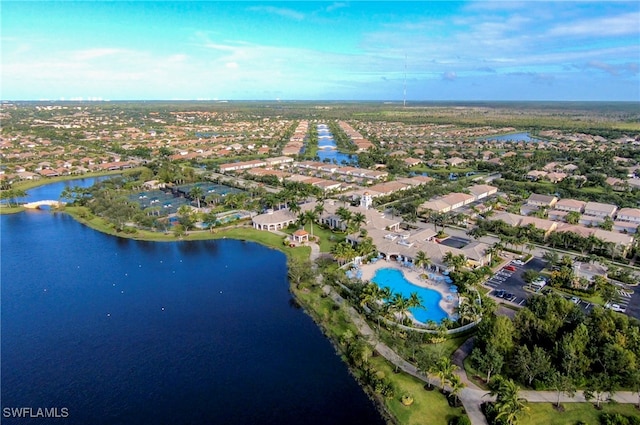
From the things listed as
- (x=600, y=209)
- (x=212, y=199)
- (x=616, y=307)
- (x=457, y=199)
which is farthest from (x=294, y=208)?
(x=600, y=209)

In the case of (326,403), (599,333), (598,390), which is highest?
(599,333)

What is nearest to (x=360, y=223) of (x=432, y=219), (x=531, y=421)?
(x=432, y=219)

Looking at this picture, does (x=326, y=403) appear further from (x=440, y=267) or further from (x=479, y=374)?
(x=440, y=267)

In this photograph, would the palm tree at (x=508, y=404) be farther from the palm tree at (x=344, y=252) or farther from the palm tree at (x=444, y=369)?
the palm tree at (x=344, y=252)

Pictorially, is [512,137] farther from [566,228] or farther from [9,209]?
[9,209]

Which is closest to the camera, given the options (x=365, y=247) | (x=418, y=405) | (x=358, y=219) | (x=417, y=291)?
(x=418, y=405)
